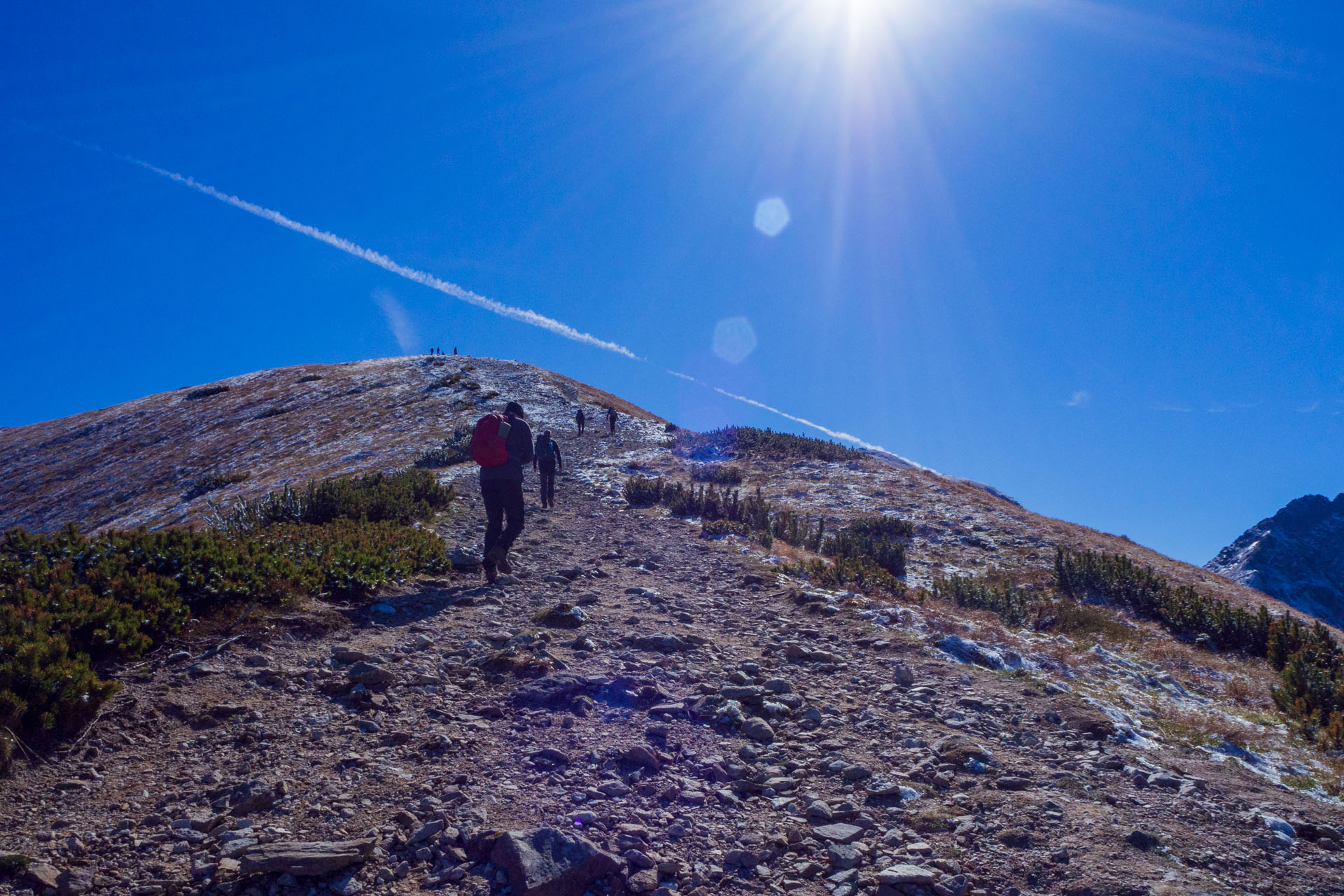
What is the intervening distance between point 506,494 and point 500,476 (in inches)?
11.0

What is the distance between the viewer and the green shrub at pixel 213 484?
27.9 m

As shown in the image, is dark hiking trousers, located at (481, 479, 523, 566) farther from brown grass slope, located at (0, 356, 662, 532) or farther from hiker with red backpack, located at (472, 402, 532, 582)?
brown grass slope, located at (0, 356, 662, 532)

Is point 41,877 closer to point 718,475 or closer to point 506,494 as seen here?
point 506,494

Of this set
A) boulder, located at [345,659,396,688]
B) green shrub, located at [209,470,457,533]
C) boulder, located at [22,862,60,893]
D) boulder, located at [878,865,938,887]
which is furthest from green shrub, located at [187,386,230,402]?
boulder, located at [878,865,938,887]

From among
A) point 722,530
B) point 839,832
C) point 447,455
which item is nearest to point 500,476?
point 722,530

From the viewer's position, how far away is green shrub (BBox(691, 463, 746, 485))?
71.8ft

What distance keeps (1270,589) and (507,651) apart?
195m

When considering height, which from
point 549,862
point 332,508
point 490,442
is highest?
point 490,442

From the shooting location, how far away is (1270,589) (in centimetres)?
14238

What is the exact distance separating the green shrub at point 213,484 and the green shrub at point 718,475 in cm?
2095

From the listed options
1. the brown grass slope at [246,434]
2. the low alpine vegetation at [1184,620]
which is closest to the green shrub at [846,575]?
the low alpine vegetation at [1184,620]

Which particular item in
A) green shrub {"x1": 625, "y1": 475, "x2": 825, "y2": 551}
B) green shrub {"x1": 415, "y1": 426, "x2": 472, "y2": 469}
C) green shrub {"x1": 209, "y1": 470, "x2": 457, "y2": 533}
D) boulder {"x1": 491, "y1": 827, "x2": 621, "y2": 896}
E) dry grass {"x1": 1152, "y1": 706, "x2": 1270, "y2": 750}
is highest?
green shrub {"x1": 415, "y1": 426, "x2": 472, "y2": 469}

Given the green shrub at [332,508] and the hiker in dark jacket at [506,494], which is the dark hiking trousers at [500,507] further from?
the green shrub at [332,508]

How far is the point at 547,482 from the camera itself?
55.6 feet
